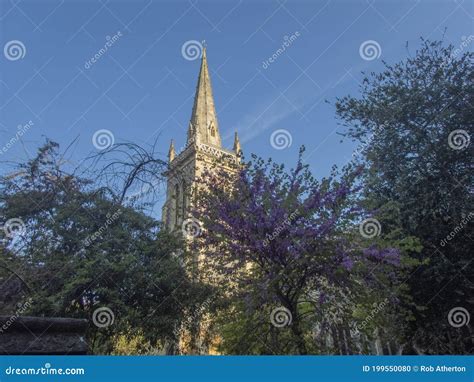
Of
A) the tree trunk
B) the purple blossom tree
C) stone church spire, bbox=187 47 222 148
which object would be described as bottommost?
the tree trunk

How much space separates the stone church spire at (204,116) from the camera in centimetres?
5425

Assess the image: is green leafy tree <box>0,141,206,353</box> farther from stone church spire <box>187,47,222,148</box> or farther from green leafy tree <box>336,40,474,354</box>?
stone church spire <box>187,47,222,148</box>

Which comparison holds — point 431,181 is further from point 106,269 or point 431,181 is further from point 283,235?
point 106,269

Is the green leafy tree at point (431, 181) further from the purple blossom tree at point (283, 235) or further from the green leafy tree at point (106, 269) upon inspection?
the green leafy tree at point (106, 269)

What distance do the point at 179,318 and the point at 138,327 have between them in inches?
66.2

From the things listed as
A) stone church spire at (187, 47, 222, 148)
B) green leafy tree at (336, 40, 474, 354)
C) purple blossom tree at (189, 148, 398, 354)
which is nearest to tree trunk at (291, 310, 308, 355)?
purple blossom tree at (189, 148, 398, 354)

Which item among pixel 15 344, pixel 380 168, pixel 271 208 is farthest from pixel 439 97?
pixel 15 344

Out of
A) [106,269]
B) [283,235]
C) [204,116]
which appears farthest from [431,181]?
[204,116]

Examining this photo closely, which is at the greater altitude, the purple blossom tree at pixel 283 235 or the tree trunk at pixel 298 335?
the purple blossom tree at pixel 283 235

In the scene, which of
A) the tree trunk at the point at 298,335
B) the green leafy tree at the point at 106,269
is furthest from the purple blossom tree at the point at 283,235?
the green leafy tree at the point at 106,269

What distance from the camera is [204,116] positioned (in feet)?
188

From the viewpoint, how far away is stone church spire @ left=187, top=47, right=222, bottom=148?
5425 cm

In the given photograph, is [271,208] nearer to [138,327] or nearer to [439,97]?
[138,327]

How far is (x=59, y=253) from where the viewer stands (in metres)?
13.3
